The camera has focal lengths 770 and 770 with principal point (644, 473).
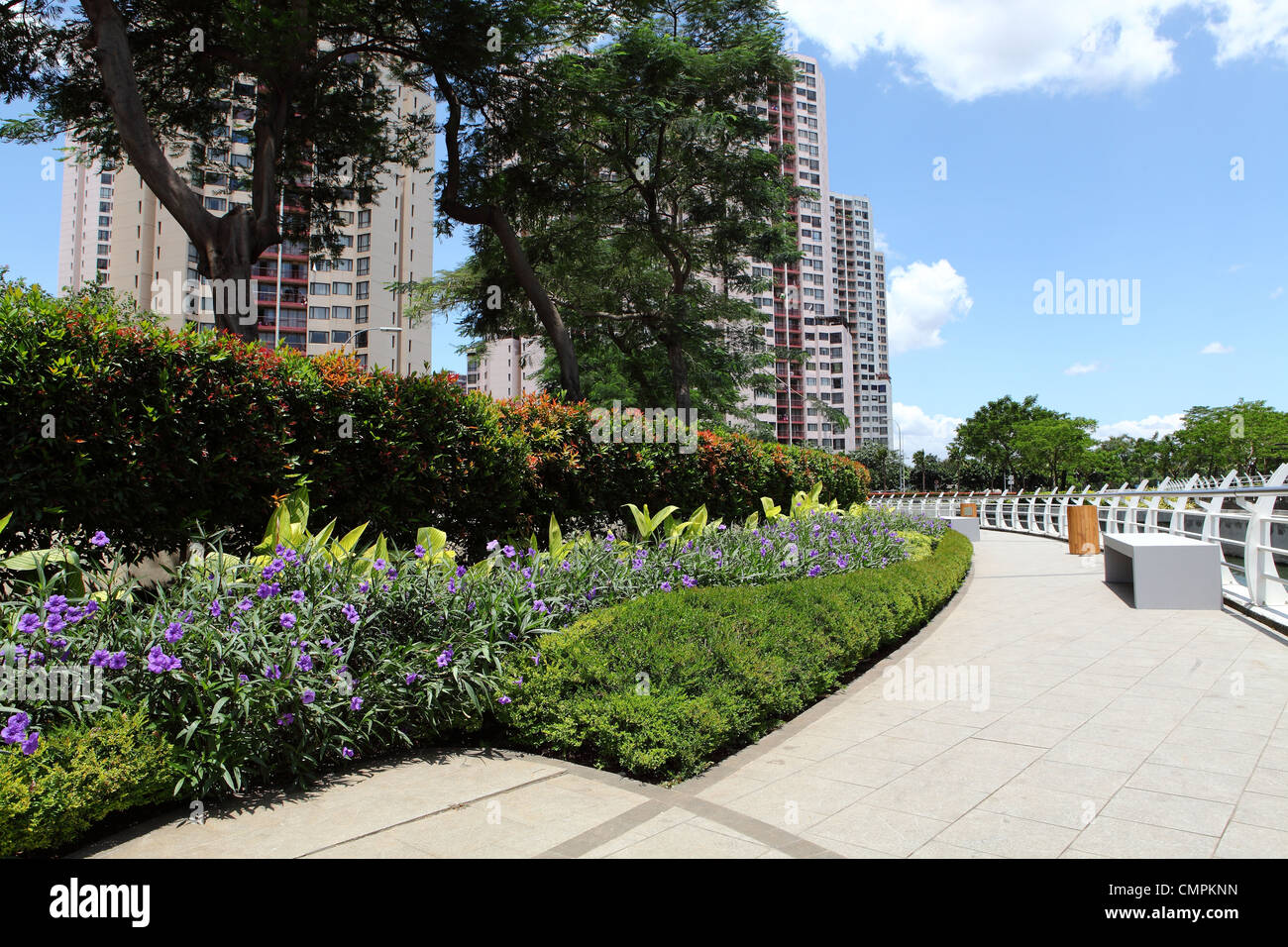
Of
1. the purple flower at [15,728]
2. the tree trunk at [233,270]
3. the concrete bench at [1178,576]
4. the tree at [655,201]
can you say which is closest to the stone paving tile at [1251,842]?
the purple flower at [15,728]

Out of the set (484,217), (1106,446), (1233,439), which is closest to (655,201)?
(484,217)

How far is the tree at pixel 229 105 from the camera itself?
32.8ft

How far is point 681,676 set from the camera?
4496mm

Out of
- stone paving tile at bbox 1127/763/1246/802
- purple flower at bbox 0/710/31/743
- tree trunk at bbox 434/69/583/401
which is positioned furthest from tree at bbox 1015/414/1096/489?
purple flower at bbox 0/710/31/743

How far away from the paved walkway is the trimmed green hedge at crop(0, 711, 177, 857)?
0.16 metres

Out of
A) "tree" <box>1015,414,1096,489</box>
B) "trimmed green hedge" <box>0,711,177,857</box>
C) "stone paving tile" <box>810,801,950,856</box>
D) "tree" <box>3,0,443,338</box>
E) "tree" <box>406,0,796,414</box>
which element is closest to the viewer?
"trimmed green hedge" <box>0,711,177,857</box>

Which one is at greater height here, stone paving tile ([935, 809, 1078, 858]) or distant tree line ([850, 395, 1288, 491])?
distant tree line ([850, 395, 1288, 491])

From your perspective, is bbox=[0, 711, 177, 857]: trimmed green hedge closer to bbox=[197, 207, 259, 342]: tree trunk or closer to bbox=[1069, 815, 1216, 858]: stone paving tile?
bbox=[1069, 815, 1216, 858]: stone paving tile

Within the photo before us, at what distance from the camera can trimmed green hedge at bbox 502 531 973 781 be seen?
13.2 ft

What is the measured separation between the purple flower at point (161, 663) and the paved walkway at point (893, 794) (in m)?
0.64

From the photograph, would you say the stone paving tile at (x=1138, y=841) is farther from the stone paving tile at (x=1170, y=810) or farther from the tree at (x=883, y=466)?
the tree at (x=883, y=466)

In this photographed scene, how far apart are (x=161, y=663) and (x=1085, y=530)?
56.3ft

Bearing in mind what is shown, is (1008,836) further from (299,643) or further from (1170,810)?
(299,643)
